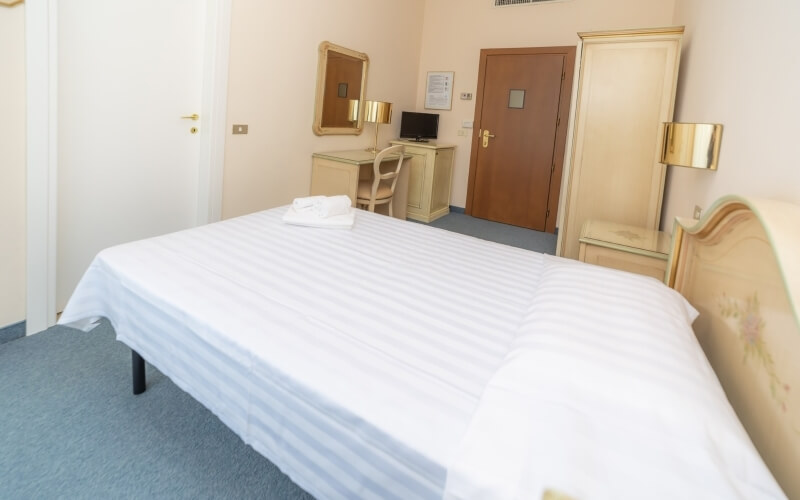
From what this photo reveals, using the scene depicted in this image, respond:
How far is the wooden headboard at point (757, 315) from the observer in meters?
0.76

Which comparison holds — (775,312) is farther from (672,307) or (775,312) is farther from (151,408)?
(151,408)

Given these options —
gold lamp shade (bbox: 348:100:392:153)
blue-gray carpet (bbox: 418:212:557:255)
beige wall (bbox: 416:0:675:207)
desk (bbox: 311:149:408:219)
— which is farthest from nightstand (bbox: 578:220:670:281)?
beige wall (bbox: 416:0:675:207)

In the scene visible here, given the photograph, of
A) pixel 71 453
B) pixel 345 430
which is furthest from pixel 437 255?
pixel 71 453

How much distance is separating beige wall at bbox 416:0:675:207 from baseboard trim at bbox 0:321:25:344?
4274 millimetres

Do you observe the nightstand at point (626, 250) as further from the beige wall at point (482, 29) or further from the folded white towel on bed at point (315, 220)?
the beige wall at point (482, 29)

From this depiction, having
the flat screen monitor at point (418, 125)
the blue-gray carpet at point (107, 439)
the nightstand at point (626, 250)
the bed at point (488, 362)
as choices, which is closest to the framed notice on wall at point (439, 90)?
the flat screen monitor at point (418, 125)

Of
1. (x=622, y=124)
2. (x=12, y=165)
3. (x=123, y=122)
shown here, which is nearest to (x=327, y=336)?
(x=12, y=165)

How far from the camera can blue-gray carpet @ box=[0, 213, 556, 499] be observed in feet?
4.26

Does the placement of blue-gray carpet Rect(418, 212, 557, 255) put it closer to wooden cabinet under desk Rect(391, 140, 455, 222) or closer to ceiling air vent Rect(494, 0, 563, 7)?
wooden cabinet under desk Rect(391, 140, 455, 222)

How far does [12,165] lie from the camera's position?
75.5 inches

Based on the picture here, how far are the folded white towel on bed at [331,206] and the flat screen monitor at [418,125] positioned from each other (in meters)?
3.19

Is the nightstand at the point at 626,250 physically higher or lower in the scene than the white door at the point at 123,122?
lower

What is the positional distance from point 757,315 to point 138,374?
1.95m

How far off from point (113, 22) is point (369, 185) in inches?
85.0
